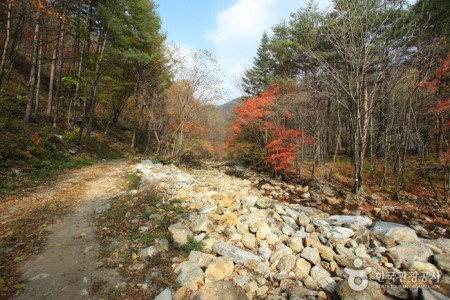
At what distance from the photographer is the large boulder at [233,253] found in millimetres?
4188

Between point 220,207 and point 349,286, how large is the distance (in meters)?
3.60

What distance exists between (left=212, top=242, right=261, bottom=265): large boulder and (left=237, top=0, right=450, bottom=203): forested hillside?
28.7ft

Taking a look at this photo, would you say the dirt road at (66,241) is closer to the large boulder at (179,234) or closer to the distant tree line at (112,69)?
the large boulder at (179,234)

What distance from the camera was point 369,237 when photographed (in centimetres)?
556

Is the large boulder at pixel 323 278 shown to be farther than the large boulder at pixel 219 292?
Yes

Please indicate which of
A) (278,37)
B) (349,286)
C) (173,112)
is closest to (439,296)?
(349,286)

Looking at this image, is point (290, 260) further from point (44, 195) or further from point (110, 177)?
point (110, 177)

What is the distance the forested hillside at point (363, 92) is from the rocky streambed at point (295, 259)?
6329 mm

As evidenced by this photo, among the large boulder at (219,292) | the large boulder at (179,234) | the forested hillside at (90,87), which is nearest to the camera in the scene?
the large boulder at (219,292)

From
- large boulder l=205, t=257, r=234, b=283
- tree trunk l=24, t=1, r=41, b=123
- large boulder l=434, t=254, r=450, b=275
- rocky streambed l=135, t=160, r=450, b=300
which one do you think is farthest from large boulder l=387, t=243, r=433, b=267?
tree trunk l=24, t=1, r=41, b=123

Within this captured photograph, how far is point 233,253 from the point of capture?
14.0 feet

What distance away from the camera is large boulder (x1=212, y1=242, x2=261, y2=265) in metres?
4.19

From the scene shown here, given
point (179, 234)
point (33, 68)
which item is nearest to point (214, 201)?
point (179, 234)

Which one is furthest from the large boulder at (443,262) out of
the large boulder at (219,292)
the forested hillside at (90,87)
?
the forested hillside at (90,87)
